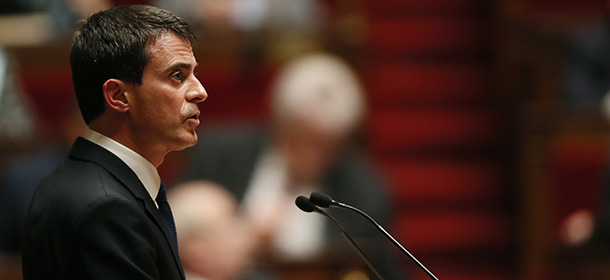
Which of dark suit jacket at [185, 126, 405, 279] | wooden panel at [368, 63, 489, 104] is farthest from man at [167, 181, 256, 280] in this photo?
wooden panel at [368, 63, 489, 104]

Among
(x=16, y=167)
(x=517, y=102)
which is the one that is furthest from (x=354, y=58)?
(x=16, y=167)

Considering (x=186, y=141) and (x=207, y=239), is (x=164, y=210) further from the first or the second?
(x=207, y=239)

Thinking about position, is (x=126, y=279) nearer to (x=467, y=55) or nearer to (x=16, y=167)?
(x=16, y=167)

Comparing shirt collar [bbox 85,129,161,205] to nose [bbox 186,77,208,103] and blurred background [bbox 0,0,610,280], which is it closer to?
nose [bbox 186,77,208,103]

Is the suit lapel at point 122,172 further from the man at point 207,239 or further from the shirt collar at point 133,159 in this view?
the man at point 207,239

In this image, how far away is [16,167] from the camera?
8.13 ft

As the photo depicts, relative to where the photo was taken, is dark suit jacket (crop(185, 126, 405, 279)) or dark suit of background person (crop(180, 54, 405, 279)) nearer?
dark suit jacket (crop(185, 126, 405, 279))

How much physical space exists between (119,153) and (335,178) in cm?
149

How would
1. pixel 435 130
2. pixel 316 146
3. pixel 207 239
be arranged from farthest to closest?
pixel 435 130 < pixel 316 146 < pixel 207 239

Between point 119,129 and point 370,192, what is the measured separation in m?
1.47

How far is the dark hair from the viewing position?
Answer: 780mm

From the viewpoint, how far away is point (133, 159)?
32.3 inches

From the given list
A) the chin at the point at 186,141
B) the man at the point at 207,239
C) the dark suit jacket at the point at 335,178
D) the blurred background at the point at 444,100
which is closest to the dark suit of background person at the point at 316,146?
the dark suit jacket at the point at 335,178

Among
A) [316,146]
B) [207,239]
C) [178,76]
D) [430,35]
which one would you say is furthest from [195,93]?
[430,35]
